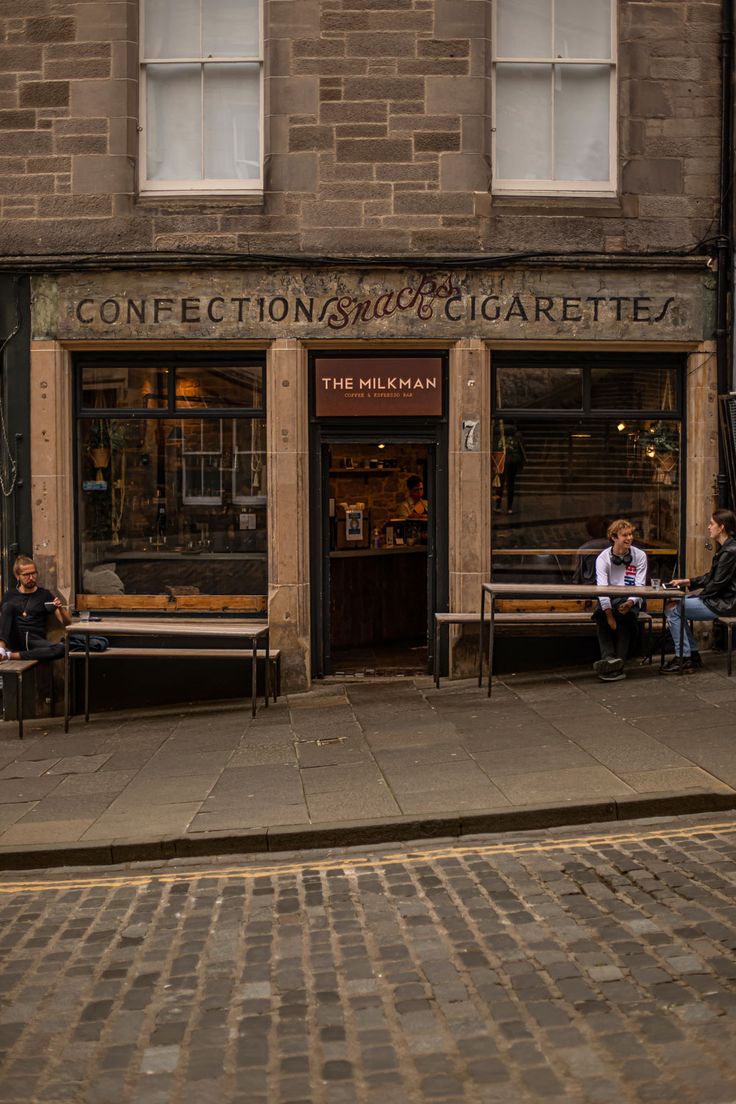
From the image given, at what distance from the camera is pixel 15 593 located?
40.0 feet

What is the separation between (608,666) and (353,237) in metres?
5.11

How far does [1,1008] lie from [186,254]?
8.72 m

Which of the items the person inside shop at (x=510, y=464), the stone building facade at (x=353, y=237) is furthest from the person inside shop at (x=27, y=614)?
the person inside shop at (x=510, y=464)

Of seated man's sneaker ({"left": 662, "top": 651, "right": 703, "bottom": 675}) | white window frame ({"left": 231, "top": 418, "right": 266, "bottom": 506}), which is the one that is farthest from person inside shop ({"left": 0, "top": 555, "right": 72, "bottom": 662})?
seated man's sneaker ({"left": 662, "top": 651, "right": 703, "bottom": 675})

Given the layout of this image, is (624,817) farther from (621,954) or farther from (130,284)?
A: (130,284)

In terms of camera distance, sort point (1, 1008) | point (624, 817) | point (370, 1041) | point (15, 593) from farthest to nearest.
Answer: point (15, 593), point (624, 817), point (1, 1008), point (370, 1041)

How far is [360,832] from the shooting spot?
299 inches

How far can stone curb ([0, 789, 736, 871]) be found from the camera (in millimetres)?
7480

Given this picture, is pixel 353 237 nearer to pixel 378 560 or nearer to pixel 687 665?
pixel 378 560

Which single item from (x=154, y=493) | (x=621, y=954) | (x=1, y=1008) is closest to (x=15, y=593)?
(x=154, y=493)

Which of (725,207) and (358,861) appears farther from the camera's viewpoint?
(725,207)

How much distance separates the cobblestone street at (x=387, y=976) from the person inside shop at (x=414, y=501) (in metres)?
8.00

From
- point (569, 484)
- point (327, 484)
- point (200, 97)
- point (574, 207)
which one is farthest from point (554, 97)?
point (327, 484)

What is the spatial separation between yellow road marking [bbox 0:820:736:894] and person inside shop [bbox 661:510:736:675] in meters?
4.58
